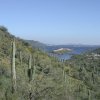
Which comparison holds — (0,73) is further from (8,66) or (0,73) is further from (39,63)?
(39,63)

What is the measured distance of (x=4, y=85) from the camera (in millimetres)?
23172

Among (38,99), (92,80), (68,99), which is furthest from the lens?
(92,80)

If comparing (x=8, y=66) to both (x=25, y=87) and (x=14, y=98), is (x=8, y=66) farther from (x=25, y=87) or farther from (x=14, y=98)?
Result: (x=14, y=98)

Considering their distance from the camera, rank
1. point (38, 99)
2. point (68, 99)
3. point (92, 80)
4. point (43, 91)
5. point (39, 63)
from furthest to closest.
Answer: point (92, 80) → point (39, 63) → point (68, 99) → point (43, 91) → point (38, 99)

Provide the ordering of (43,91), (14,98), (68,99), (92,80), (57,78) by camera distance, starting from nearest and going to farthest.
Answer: (14,98) < (43,91) < (68,99) < (57,78) < (92,80)

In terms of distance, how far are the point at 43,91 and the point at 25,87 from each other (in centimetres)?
171

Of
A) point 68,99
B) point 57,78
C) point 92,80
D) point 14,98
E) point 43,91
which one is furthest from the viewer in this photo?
point 92,80

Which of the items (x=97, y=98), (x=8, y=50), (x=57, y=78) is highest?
(x=8, y=50)

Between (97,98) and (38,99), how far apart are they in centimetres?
2122

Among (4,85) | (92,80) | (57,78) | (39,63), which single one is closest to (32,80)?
(4,85)

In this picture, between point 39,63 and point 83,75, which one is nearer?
point 39,63

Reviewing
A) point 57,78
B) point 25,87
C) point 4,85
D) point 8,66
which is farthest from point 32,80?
point 57,78

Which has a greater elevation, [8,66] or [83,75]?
[8,66]

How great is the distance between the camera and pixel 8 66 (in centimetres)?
3109
